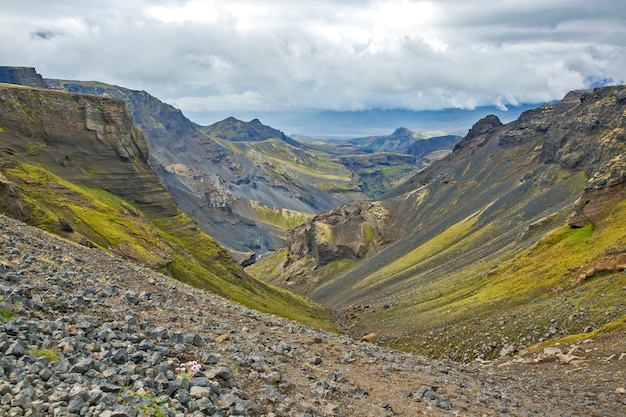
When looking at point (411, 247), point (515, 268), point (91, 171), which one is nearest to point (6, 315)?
point (515, 268)

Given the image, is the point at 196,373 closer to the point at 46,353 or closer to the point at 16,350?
the point at 46,353

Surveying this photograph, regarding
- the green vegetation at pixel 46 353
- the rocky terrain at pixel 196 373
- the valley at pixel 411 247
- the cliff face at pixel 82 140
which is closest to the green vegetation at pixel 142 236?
the valley at pixel 411 247

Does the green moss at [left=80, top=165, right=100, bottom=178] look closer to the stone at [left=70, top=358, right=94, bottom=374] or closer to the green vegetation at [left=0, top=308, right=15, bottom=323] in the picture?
the green vegetation at [left=0, top=308, right=15, bottom=323]

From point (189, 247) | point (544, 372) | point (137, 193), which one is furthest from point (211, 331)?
point (137, 193)

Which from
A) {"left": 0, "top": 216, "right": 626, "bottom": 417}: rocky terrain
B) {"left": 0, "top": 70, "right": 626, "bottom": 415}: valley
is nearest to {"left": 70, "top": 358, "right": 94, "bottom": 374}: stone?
{"left": 0, "top": 216, "right": 626, "bottom": 417}: rocky terrain

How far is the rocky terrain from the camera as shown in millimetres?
12086

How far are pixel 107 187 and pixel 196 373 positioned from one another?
356ft

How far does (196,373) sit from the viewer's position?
1535 centimetres

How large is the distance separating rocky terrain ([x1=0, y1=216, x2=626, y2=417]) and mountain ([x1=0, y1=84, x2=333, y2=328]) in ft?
154

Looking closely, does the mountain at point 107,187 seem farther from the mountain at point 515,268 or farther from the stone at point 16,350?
the stone at point 16,350

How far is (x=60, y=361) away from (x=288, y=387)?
8.15 meters

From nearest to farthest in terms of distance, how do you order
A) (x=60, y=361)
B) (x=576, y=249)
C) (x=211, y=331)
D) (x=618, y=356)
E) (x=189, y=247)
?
(x=60, y=361), (x=211, y=331), (x=618, y=356), (x=576, y=249), (x=189, y=247)

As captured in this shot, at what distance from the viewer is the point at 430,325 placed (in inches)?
2987

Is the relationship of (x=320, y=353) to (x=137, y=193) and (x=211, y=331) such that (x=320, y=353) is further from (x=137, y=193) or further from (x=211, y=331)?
(x=137, y=193)
